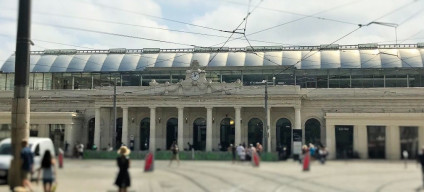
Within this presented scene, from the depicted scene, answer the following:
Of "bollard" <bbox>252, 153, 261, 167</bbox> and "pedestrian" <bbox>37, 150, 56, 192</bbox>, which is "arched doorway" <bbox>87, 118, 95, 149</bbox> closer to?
"pedestrian" <bbox>37, 150, 56, 192</bbox>

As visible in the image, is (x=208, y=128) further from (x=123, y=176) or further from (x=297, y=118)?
(x=123, y=176)

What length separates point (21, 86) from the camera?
50.0 ft

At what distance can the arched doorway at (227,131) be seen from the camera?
55.1m

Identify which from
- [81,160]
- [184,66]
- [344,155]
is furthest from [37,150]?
[184,66]

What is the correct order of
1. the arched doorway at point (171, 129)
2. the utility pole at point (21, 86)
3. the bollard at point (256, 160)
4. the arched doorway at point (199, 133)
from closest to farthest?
the bollard at point (256, 160)
the utility pole at point (21, 86)
the arched doorway at point (199, 133)
the arched doorway at point (171, 129)

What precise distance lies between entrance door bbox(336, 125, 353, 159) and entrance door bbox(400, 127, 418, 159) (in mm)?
1203

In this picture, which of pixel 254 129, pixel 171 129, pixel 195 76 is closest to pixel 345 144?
Result: pixel 195 76

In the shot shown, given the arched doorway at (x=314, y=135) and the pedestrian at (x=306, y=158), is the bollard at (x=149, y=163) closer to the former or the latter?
the pedestrian at (x=306, y=158)

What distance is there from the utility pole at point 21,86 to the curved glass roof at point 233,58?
44526 millimetres

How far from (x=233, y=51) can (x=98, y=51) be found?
20785 millimetres

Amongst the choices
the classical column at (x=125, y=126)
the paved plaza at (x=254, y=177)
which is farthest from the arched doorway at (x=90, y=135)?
the classical column at (x=125, y=126)

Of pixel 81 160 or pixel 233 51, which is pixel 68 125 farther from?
pixel 233 51

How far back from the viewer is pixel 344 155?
11664 millimetres

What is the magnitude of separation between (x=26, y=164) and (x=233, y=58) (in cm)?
5375
